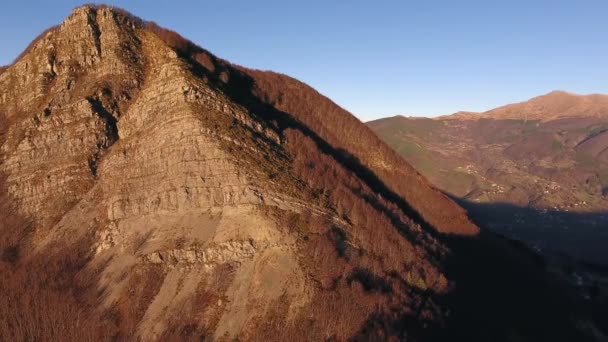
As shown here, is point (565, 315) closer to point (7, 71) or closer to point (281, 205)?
point (281, 205)

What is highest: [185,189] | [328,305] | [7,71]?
[7,71]

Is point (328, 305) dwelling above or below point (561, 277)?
above

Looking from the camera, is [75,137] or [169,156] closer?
[169,156]

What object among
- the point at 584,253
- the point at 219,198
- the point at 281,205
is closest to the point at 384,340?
the point at 281,205

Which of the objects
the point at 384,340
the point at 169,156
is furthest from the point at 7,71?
the point at 384,340

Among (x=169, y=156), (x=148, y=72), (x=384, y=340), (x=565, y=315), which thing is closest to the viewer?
(x=384, y=340)

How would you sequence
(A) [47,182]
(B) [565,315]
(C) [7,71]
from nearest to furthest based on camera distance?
(A) [47,182]
(C) [7,71]
(B) [565,315]
